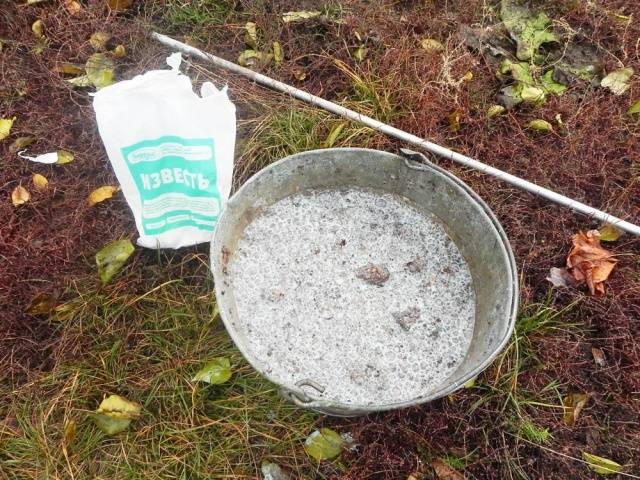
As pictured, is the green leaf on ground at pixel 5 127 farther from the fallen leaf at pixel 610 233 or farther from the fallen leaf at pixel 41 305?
the fallen leaf at pixel 610 233

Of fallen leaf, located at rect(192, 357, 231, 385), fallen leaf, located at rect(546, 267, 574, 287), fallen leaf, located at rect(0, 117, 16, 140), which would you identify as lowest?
fallen leaf, located at rect(192, 357, 231, 385)

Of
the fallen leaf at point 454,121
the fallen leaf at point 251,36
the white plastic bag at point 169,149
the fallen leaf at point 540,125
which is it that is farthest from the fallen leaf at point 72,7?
the fallen leaf at point 540,125

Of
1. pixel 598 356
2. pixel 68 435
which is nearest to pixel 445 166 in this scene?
pixel 598 356

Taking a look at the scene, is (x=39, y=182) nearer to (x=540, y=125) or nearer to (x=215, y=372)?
(x=215, y=372)

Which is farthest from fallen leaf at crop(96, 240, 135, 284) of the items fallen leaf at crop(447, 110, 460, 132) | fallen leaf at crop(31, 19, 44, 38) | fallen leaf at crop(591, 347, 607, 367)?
fallen leaf at crop(591, 347, 607, 367)

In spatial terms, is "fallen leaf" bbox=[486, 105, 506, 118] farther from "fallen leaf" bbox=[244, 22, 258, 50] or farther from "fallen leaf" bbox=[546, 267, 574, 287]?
"fallen leaf" bbox=[244, 22, 258, 50]
